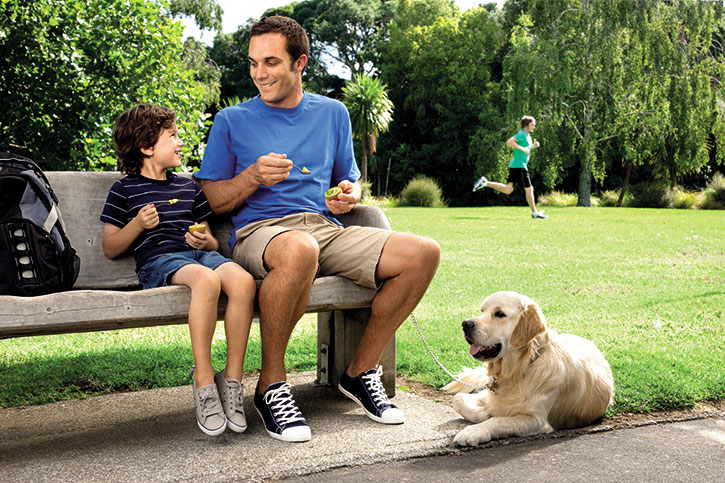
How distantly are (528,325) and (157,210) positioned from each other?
1600 mm

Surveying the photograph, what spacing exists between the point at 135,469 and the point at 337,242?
120 centimetres

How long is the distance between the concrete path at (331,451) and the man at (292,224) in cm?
15

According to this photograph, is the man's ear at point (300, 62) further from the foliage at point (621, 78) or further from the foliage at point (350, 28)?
the foliage at point (350, 28)

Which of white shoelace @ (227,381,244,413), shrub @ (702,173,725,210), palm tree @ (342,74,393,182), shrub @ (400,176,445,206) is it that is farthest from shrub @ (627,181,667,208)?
white shoelace @ (227,381,244,413)

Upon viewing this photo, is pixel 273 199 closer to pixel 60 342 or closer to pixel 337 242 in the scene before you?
pixel 337 242

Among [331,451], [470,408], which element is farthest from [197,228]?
[470,408]

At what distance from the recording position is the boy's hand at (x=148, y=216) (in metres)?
3.00

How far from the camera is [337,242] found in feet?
10.5

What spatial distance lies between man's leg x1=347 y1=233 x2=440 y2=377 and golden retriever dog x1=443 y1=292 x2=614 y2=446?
266 millimetres

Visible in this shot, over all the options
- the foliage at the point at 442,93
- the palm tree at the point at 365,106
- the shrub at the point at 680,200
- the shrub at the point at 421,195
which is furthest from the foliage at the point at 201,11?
the shrub at the point at 680,200

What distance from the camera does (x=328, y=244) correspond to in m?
3.21

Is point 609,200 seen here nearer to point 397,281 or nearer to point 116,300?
point 397,281

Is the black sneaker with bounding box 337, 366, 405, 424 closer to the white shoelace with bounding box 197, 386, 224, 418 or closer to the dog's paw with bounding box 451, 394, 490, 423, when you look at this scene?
the dog's paw with bounding box 451, 394, 490, 423

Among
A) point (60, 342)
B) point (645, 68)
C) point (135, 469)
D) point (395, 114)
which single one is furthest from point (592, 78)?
point (135, 469)
